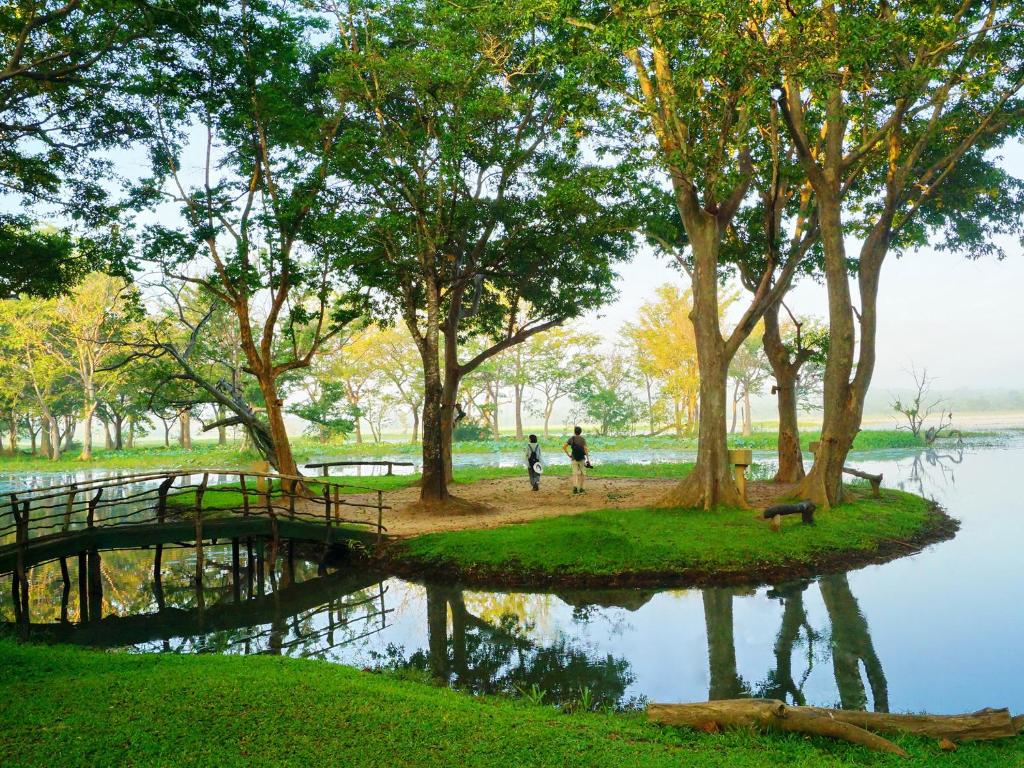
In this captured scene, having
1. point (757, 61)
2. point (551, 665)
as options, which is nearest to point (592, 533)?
point (551, 665)

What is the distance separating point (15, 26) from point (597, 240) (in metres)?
14.8

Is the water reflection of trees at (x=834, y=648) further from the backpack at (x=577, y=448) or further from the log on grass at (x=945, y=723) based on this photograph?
the backpack at (x=577, y=448)

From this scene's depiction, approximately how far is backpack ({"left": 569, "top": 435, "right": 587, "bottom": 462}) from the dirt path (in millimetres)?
1138

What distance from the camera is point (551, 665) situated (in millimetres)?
9500

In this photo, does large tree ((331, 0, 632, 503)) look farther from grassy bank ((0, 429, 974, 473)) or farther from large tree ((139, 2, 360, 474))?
grassy bank ((0, 429, 974, 473))

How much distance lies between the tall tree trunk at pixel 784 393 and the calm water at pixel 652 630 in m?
6.67

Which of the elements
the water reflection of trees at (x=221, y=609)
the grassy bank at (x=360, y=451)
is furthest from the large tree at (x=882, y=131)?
the grassy bank at (x=360, y=451)

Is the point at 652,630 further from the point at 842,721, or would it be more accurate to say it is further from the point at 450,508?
the point at 450,508

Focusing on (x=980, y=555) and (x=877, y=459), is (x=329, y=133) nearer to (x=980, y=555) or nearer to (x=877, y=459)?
(x=980, y=555)

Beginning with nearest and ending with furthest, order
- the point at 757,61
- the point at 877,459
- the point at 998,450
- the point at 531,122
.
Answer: the point at 757,61 < the point at 531,122 < the point at 877,459 < the point at 998,450

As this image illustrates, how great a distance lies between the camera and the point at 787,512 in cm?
1512

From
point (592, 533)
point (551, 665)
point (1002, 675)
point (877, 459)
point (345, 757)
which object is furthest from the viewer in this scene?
point (877, 459)

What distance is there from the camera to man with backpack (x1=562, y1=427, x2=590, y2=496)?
2030 cm

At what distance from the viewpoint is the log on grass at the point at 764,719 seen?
612 centimetres
